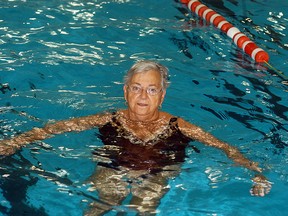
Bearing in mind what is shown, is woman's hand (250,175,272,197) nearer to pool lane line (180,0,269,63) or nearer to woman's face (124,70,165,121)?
woman's face (124,70,165,121)

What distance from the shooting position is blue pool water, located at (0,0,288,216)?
13.7ft

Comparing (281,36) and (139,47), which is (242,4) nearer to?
(281,36)

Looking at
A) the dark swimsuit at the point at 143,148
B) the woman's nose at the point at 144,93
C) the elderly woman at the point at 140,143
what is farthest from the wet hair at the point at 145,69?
the dark swimsuit at the point at 143,148

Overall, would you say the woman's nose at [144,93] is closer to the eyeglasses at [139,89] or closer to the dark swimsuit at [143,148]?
the eyeglasses at [139,89]

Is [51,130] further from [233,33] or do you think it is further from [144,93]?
[233,33]

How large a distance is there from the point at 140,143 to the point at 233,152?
0.63 meters

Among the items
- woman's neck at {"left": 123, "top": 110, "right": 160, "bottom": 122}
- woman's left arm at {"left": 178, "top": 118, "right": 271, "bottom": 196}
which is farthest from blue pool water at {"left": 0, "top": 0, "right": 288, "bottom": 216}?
woman's neck at {"left": 123, "top": 110, "right": 160, "bottom": 122}

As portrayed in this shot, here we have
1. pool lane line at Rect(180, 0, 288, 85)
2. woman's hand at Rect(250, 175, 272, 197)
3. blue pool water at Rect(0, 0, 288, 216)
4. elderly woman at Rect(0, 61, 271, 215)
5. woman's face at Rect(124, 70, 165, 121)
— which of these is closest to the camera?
woman's hand at Rect(250, 175, 272, 197)

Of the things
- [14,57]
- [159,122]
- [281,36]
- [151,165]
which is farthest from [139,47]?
[151,165]

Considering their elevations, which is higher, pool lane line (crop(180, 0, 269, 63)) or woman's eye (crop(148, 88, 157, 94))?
woman's eye (crop(148, 88, 157, 94))

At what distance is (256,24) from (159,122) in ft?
12.5

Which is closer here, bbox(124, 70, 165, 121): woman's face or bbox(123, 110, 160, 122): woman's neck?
bbox(124, 70, 165, 121): woman's face

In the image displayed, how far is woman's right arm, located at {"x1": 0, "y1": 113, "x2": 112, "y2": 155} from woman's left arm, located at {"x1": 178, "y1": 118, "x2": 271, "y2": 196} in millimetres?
573

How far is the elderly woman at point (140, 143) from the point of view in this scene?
398 cm
